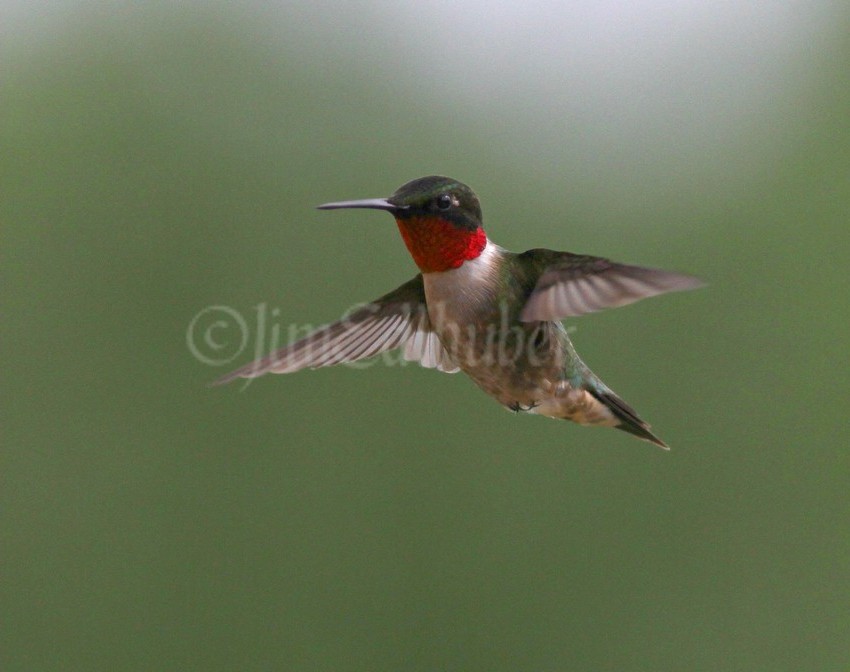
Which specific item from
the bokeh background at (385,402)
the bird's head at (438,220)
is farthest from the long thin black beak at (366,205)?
the bokeh background at (385,402)

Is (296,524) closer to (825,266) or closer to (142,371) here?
(142,371)

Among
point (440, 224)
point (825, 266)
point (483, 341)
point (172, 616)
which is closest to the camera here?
point (440, 224)

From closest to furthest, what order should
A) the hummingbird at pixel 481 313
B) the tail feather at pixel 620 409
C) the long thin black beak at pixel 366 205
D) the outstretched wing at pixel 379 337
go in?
1. the long thin black beak at pixel 366 205
2. the hummingbird at pixel 481 313
3. the outstretched wing at pixel 379 337
4. the tail feather at pixel 620 409

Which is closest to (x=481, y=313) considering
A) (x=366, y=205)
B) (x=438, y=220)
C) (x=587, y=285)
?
(x=438, y=220)

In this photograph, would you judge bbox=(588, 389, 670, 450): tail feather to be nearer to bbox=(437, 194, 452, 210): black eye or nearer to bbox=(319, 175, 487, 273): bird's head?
bbox=(319, 175, 487, 273): bird's head

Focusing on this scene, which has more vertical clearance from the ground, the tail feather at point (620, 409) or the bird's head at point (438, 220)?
the bird's head at point (438, 220)

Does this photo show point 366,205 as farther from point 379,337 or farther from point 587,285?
point 379,337

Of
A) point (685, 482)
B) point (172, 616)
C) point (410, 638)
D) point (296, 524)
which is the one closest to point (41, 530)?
point (172, 616)

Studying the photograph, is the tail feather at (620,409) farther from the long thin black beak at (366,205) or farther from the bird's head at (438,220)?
the long thin black beak at (366,205)
